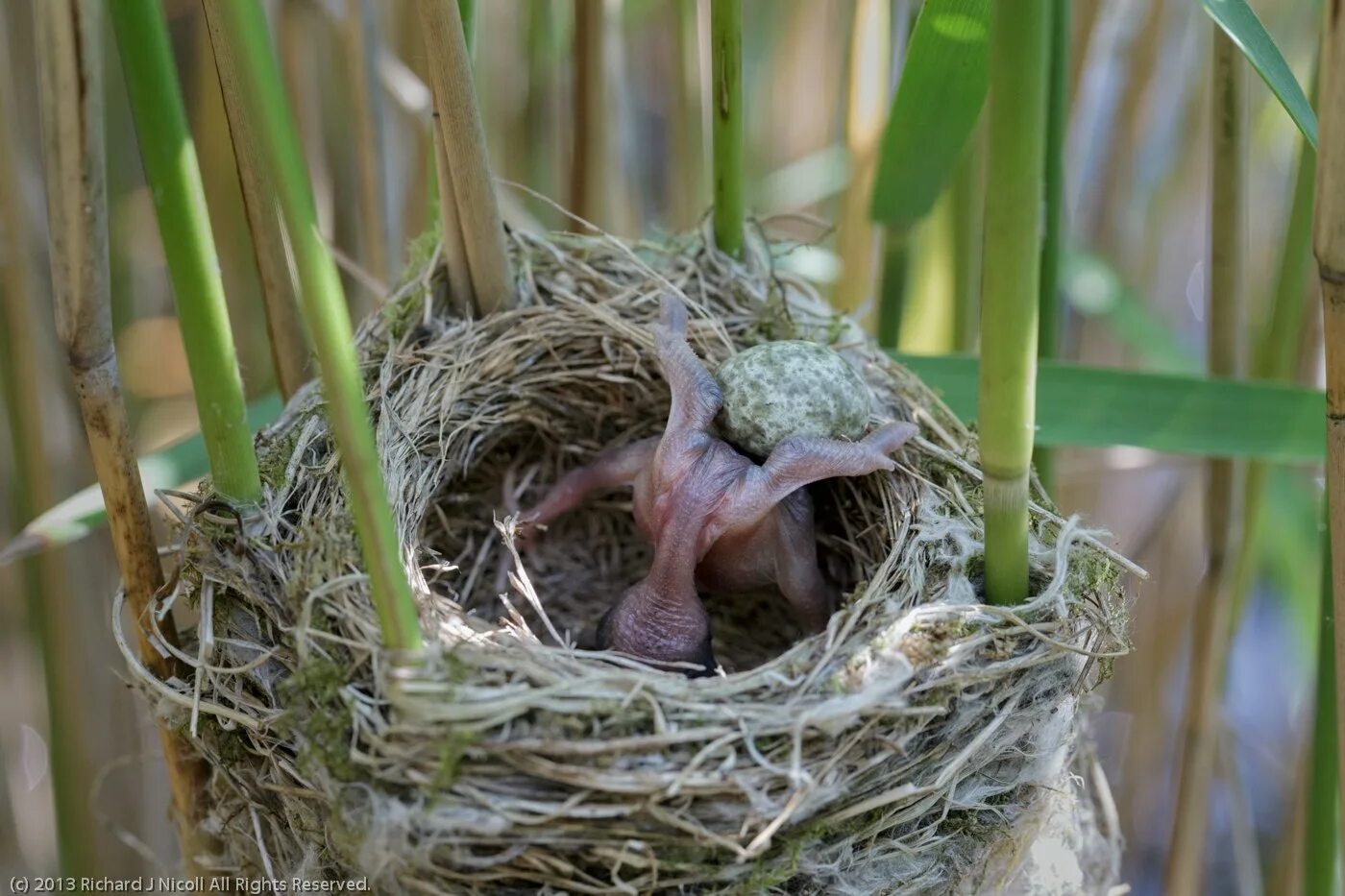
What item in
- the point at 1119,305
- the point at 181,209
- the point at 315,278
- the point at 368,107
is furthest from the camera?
the point at 1119,305

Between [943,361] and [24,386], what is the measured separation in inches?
32.1

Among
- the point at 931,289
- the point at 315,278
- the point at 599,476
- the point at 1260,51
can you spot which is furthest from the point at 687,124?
the point at 315,278

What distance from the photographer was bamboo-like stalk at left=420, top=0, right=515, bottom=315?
0.66 meters

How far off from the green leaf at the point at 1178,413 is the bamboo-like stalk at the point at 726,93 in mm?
264

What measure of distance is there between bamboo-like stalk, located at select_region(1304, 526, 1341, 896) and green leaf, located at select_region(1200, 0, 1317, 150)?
0.33 metres

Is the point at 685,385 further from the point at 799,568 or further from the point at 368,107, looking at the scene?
the point at 368,107

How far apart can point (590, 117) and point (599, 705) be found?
552 millimetres

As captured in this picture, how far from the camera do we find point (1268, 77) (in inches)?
24.1

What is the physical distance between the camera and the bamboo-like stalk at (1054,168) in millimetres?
764

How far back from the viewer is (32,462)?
1.06 metres

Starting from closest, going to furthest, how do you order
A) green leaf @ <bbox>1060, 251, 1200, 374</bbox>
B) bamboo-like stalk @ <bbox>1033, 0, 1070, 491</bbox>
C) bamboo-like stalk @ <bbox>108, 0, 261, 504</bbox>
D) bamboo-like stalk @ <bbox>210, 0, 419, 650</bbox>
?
bamboo-like stalk @ <bbox>210, 0, 419, 650</bbox>, bamboo-like stalk @ <bbox>108, 0, 261, 504</bbox>, bamboo-like stalk @ <bbox>1033, 0, 1070, 491</bbox>, green leaf @ <bbox>1060, 251, 1200, 374</bbox>

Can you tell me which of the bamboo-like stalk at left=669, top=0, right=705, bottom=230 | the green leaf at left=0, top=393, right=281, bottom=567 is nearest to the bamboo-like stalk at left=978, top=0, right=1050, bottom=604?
the green leaf at left=0, top=393, right=281, bottom=567

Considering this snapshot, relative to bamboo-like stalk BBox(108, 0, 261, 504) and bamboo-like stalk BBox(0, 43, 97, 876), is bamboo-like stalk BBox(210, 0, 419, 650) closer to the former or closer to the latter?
bamboo-like stalk BBox(108, 0, 261, 504)

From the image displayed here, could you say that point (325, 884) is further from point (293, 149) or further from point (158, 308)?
point (158, 308)
